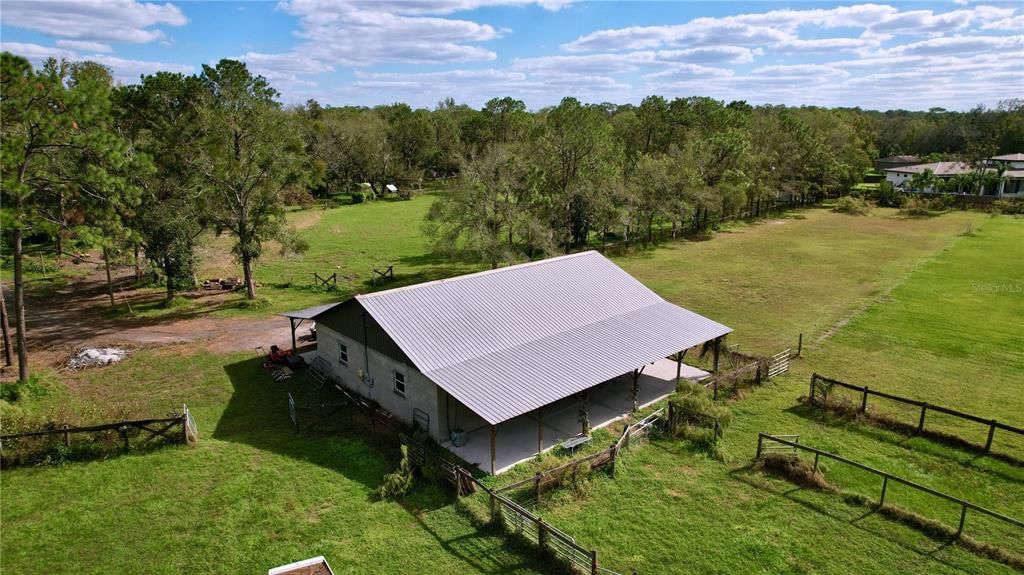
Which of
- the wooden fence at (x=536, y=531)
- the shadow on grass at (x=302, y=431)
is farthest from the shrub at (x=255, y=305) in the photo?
the wooden fence at (x=536, y=531)

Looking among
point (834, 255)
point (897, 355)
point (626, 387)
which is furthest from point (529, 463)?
point (834, 255)

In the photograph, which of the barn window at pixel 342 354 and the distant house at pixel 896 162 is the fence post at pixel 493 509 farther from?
the distant house at pixel 896 162

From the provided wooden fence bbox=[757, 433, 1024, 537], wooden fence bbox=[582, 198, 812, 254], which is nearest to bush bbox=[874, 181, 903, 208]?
wooden fence bbox=[582, 198, 812, 254]

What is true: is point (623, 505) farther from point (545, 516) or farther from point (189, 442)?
point (189, 442)

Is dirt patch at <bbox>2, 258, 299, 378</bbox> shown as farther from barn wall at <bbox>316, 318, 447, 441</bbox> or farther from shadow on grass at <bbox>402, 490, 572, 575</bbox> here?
shadow on grass at <bbox>402, 490, 572, 575</bbox>

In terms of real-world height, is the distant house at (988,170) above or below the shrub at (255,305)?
above
